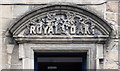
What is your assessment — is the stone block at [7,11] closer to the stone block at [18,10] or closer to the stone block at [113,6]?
the stone block at [18,10]

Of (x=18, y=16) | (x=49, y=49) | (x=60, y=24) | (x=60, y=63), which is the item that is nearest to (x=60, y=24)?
(x=60, y=24)

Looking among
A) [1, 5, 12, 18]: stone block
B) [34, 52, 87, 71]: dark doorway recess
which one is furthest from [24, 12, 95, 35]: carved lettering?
[34, 52, 87, 71]: dark doorway recess

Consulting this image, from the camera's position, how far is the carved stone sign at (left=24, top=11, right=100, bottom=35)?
5.69 metres

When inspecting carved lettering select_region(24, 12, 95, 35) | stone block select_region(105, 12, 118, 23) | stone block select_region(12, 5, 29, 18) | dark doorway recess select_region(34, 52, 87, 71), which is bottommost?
dark doorway recess select_region(34, 52, 87, 71)

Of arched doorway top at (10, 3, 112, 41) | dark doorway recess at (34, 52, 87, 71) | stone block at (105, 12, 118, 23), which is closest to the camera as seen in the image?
arched doorway top at (10, 3, 112, 41)

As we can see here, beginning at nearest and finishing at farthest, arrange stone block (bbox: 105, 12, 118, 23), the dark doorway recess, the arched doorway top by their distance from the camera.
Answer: the arched doorway top
stone block (bbox: 105, 12, 118, 23)
the dark doorway recess

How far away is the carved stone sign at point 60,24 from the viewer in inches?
224

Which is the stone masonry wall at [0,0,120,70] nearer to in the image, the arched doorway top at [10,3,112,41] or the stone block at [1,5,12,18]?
the stone block at [1,5,12,18]

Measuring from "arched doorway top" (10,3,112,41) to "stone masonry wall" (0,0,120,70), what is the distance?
5.0 inches

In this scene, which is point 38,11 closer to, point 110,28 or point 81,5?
point 81,5

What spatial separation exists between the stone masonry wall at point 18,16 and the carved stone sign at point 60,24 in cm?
19

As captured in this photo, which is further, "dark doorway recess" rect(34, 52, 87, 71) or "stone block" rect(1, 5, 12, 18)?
"dark doorway recess" rect(34, 52, 87, 71)

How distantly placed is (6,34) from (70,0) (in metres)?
0.96

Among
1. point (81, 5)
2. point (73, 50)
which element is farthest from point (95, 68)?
point (81, 5)
